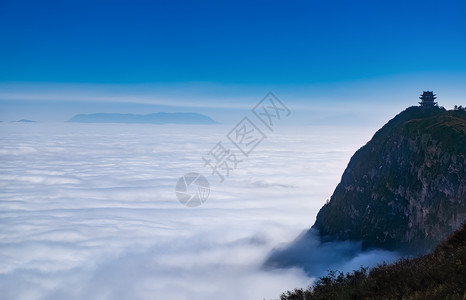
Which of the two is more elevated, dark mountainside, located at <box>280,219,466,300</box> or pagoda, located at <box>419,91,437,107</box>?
pagoda, located at <box>419,91,437,107</box>

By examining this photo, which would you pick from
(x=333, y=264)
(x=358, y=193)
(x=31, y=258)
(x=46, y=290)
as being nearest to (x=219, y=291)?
(x=333, y=264)

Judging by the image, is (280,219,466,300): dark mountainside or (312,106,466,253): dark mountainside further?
(312,106,466,253): dark mountainside

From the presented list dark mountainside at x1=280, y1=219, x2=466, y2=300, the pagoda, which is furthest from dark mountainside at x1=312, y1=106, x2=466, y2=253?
dark mountainside at x1=280, y1=219, x2=466, y2=300

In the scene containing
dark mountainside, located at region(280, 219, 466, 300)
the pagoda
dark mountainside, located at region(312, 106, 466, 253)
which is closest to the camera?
dark mountainside, located at region(280, 219, 466, 300)

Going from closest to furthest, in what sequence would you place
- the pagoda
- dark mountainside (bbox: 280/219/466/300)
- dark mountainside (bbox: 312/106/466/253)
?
dark mountainside (bbox: 280/219/466/300) → dark mountainside (bbox: 312/106/466/253) → the pagoda

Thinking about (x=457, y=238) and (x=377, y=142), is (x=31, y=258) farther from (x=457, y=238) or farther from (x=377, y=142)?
(x=457, y=238)

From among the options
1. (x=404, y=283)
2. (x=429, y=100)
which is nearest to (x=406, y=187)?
(x=429, y=100)

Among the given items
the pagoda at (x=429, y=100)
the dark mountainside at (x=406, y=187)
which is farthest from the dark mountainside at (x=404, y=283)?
the pagoda at (x=429, y=100)

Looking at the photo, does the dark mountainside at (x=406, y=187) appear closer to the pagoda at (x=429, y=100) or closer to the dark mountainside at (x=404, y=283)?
the pagoda at (x=429, y=100)

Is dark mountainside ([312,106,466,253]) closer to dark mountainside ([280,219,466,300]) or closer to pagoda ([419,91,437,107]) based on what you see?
pagoda ([419,91,437,107])
